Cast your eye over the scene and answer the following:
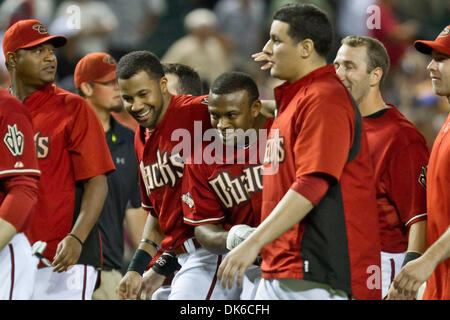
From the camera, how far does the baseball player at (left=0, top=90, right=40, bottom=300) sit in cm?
365

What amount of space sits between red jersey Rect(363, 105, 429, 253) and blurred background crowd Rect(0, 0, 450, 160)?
430 cm

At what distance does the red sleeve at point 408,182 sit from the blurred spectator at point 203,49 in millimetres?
5586

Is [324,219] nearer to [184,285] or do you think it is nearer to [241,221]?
[241,221]

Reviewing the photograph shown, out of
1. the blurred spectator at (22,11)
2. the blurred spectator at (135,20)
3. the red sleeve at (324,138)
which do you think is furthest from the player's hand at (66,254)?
the blurred spectator at (135,20)

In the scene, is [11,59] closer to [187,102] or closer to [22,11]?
[187,102]

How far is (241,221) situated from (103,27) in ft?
19.2

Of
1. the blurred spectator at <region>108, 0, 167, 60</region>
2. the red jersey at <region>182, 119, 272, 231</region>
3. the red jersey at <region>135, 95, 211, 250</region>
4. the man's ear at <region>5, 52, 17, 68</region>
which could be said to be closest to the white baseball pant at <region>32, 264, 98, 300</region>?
the red jersey at <region>135, 95, 211, 250</region>

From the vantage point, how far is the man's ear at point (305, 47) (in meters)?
3.49

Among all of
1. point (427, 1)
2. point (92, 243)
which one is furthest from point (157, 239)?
point (427, 1)

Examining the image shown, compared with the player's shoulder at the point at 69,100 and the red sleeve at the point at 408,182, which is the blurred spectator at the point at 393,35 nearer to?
the red sleeve at the point at 408,182

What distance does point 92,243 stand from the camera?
484 centimetres

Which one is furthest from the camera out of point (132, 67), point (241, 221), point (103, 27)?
point (103, 27)

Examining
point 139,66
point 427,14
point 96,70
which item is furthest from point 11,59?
point 427,14

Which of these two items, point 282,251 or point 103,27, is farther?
point 103,27
